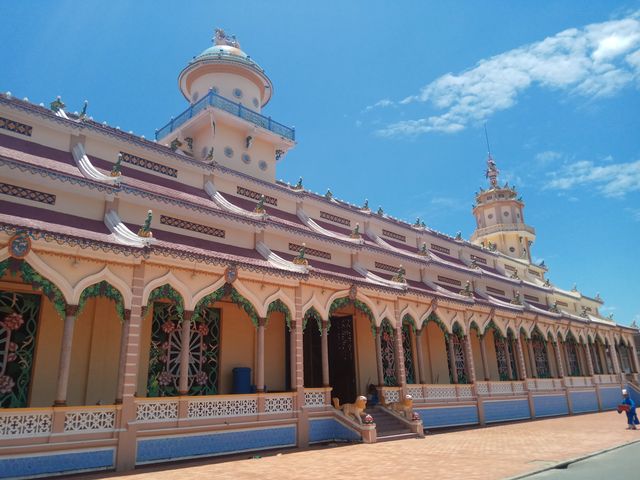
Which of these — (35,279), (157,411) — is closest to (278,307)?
(157,411)

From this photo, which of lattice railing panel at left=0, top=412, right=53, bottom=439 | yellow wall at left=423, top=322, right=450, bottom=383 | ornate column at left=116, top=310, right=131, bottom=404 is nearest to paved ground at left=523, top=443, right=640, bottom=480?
ornate column at left=116, top=310, right=131, bottom=404

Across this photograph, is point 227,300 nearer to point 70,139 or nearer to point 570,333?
point 70,139

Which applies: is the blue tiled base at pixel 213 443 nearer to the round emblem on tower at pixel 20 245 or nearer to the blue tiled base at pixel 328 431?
the blue tiled base at pixel 328 431

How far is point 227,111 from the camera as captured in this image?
1992 centimetres

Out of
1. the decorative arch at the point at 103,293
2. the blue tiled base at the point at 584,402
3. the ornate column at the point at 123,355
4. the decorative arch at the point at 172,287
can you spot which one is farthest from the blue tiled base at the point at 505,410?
the decorative arch at the point at 103,293

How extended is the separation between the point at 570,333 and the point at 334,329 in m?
17.8

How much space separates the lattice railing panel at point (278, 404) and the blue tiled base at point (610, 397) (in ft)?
79.7

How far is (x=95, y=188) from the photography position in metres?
13.2

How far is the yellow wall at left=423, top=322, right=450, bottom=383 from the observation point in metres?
22.8

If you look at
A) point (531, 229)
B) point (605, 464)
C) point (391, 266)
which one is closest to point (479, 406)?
point (391, 266)

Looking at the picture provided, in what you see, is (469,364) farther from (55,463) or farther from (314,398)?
(55,463)

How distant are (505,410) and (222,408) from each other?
49.5 feet

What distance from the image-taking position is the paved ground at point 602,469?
8656 mm

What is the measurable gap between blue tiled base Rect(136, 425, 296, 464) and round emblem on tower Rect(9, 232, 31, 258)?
16.1ft
